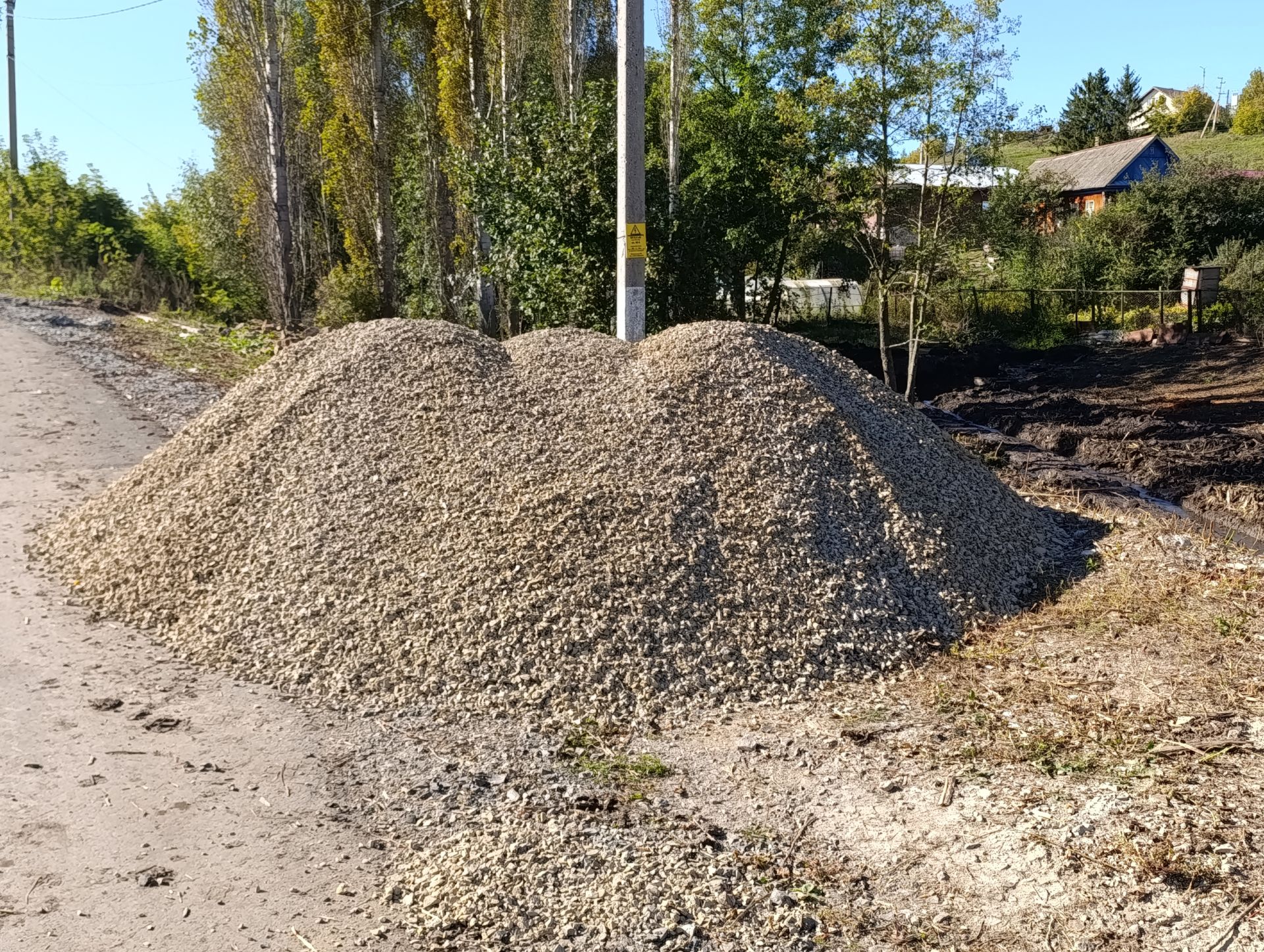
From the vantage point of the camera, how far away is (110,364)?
1362 centimetres

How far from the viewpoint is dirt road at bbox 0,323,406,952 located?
3.31 metres

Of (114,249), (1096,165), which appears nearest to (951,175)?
(114,249)

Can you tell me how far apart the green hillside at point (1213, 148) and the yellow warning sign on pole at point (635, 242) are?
112 feet

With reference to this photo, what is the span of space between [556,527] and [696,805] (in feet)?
6.53

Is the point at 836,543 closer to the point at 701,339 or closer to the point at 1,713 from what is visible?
the point at 701,339

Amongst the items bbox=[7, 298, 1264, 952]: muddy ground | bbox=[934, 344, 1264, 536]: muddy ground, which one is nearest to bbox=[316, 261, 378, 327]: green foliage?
bbox=[934, 344, 1264, 536]: muddy ground

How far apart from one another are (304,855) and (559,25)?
1716 centimetres

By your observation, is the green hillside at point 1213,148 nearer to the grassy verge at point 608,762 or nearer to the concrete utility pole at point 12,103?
the concrete utility pole at point 12,103

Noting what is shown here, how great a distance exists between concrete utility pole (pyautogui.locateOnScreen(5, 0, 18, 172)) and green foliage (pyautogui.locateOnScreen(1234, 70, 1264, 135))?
165 ft

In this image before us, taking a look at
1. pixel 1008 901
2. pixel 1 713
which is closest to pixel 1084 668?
pixel 1008 901

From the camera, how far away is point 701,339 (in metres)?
7.23

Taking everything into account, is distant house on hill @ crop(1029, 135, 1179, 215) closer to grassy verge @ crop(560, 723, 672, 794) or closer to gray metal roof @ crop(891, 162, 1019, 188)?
gray metal roof @ crop(891, 162, 1019, 188)

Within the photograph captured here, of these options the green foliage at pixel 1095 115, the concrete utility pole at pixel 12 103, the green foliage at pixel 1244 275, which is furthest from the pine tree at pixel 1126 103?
the concrete utility pole at pixel 12 103

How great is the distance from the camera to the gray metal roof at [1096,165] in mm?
31438
